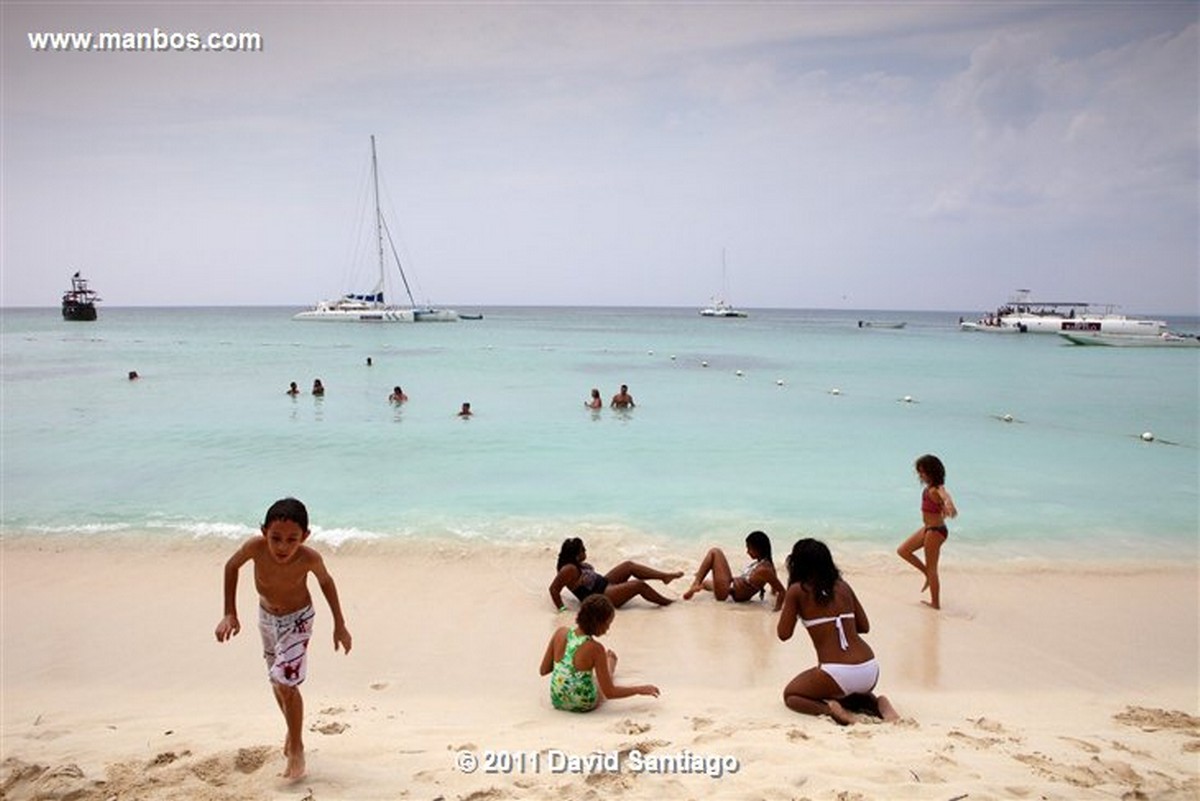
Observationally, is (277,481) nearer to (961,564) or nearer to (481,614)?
(481,614)

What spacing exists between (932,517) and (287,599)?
5872 millimetres

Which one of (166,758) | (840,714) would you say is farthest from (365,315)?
(840,714)

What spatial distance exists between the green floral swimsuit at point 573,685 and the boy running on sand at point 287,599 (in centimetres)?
158

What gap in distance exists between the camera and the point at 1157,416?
23.5 metres

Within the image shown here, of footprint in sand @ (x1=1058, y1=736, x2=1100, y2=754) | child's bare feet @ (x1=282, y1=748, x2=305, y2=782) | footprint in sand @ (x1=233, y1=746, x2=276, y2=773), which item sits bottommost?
footprint in sand @ (x1=1058, y1=736, x2=1100, y2=754)

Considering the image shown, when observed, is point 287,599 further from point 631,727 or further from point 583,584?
point 583,584

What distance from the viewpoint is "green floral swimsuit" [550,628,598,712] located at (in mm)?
5078

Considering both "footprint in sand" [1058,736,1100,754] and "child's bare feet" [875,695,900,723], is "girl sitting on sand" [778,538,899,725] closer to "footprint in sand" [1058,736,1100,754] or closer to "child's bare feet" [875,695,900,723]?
"child's bare feet" [875,695,900,723]

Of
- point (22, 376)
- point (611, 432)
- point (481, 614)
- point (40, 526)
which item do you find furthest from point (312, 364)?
point (481, 614)

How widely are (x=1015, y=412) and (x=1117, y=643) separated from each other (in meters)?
19.6

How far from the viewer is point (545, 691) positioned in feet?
18.6

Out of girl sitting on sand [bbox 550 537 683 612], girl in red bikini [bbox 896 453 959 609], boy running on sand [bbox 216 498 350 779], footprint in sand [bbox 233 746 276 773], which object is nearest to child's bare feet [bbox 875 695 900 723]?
girl in red bikini [bbox 896 453 959 609]

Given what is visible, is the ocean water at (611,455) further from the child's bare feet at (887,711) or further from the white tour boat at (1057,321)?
the white tour boat at (1057,321)

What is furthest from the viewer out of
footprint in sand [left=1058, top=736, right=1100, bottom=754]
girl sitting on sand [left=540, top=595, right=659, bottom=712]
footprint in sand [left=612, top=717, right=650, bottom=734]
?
girl sitting on sand [left=540, top=595, right=659, bottom=712]
